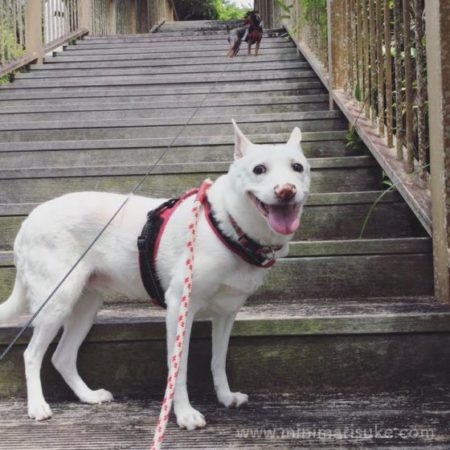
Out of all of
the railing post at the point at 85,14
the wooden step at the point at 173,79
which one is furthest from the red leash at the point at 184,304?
the railing post at the point at 85,14

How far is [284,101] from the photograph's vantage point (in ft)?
13.6

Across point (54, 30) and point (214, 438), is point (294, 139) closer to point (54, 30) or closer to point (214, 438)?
point (214, 438)

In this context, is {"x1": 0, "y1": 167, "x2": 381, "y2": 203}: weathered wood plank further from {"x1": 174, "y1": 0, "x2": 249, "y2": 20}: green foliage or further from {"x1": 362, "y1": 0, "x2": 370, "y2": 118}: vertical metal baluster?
{"x1": 174, "y1": 0, "x2": 249, "y2": 20}: green foliage

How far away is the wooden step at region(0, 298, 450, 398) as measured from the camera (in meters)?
1.78

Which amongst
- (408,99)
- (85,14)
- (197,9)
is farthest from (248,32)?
(197,9)

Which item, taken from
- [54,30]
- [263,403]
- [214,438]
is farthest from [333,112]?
[54,30]

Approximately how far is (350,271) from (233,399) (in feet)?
2.47

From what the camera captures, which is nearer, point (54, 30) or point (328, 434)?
point (328, 434)

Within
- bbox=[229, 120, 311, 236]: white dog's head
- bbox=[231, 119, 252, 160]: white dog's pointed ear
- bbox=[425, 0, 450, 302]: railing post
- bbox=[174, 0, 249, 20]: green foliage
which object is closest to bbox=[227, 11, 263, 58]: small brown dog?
bbox=[425, 0, 450, 302]: railing post

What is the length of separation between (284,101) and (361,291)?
2.26 meters

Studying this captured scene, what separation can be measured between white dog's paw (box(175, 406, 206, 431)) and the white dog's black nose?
615 millimetres

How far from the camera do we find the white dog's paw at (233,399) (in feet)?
5.48

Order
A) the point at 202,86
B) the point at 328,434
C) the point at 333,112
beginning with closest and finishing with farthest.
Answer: the point at 328,434 → the point at 333,112 → the point at 202,86

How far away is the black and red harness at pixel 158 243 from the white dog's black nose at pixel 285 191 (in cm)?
19
